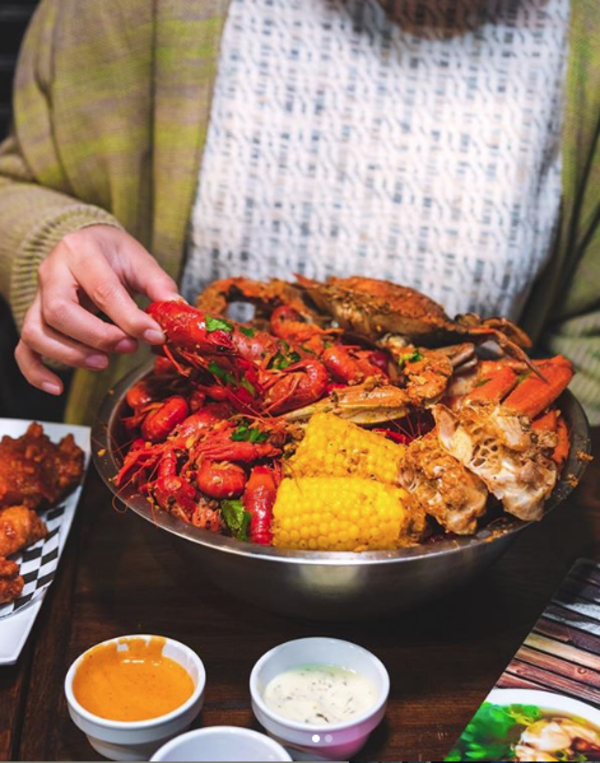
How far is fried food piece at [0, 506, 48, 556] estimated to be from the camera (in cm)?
160

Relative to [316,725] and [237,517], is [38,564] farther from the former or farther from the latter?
[316,725]

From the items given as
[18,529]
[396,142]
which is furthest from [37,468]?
[396,142]

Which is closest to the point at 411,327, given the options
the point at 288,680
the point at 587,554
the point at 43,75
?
the point at 587,554

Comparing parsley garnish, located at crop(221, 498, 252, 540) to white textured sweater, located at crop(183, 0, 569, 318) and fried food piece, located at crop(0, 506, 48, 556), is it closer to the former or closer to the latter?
fried food piece, located at crop(0, 506, 48, 556)

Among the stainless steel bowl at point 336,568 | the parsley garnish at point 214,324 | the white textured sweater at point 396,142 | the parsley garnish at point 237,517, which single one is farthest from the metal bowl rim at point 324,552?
the white textured sweater at point 396,142

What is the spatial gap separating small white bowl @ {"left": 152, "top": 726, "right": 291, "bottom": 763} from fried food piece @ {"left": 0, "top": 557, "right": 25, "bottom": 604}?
527 mm

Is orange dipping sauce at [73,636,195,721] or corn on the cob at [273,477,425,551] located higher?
corn on the cob at [273,477,425,551]

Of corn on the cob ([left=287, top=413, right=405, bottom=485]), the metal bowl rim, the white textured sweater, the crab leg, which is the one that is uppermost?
the white textured sweater

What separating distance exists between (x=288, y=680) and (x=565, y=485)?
2.02 feet

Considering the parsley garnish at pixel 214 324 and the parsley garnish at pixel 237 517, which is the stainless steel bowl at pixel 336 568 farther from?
the parsley garnish at pixel 214 324

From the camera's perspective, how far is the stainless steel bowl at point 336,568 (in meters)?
1.27

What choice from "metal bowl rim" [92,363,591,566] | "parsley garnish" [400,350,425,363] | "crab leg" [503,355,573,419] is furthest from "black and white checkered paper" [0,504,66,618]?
"crab leg" [503,355,573,419]

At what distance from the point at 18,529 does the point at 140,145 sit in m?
1.32

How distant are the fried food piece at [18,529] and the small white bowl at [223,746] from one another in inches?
26.1
